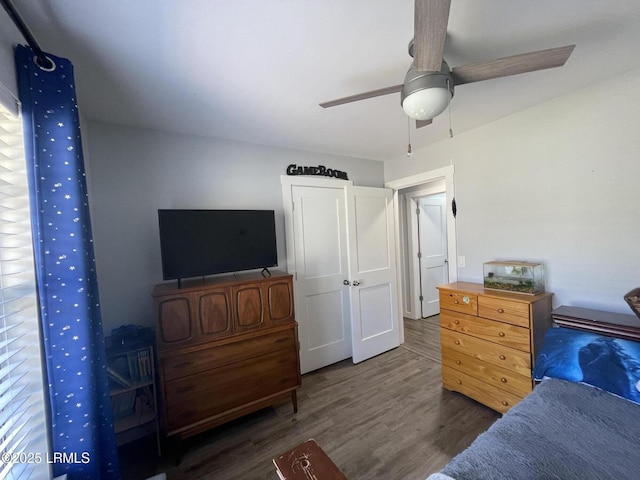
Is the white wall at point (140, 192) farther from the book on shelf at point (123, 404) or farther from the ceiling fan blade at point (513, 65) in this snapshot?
the ceiling fan blade at point (513, 65)

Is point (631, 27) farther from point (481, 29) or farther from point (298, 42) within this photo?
point (298, 42)

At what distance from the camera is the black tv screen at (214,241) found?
1.83 m

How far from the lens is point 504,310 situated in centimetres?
190

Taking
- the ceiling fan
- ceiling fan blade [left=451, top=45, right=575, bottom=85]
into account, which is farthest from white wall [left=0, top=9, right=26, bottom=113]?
ceiling fan blade [left=451, top=45, right=575, bottom=85]

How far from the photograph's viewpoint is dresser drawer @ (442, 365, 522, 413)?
6.28 feet

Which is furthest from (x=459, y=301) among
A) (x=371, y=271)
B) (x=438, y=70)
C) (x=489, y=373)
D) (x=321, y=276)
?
(x=438, y=70)

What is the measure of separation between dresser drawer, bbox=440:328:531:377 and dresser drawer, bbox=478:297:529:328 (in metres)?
0.22

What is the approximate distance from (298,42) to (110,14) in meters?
0.79

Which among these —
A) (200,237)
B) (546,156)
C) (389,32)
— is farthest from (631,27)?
(200,237)

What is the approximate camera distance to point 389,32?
1.19 metres

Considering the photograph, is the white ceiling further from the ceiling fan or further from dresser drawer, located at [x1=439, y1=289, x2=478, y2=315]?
dresser drawer, located at [x1=439, y1=289, x2=478, y2=315]

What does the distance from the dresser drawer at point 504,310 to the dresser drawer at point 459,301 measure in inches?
1.9

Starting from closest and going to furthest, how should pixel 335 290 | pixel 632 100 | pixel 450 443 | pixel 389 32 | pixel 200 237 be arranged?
pixel 389 32
pixel 632 100
pixel 450 443
pixel 200 237
pixel 335 290

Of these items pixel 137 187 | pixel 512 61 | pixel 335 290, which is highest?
pixel 512 61
